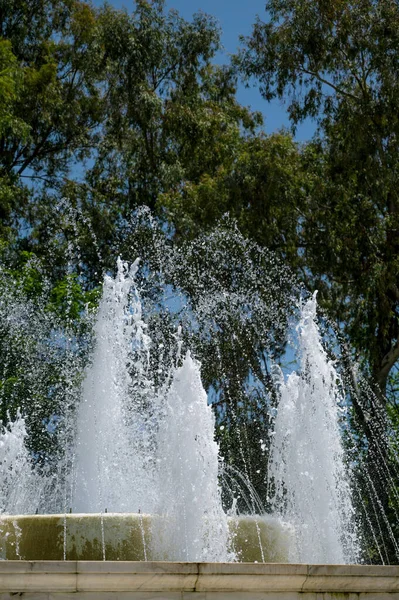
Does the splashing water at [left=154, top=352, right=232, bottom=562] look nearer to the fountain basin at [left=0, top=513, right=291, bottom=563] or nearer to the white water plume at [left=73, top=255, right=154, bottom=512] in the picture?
the fountain basin at [left=0, top=513, right=291, bottom=563]

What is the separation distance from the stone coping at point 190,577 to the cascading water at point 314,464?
12.8 ft

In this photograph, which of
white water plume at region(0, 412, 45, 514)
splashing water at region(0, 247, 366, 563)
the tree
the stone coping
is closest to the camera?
the stone coping

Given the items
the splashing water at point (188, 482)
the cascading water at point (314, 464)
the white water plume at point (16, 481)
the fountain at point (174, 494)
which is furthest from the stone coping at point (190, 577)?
the white water plume at point (16, 481)

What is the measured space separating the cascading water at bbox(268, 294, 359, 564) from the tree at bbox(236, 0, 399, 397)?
7.71 m

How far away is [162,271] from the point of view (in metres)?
20.9

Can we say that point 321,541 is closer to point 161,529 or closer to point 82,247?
point 161,529

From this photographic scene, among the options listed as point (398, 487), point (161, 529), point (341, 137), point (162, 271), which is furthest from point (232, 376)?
point (161, 529)

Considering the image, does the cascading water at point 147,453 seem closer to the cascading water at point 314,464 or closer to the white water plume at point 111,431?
the white water plume at point 111,431

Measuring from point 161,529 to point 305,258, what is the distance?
44.3 ft

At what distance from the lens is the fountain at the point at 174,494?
5.01 metres

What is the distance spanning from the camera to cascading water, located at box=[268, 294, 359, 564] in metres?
9.62

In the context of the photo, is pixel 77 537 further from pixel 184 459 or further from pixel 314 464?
pixel 314 464

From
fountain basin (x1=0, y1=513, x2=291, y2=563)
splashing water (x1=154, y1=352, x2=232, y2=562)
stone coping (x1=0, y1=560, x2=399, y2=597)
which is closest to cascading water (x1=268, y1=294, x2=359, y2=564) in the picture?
splashing water (x1=154, y1=352, x2=232, y2=562)

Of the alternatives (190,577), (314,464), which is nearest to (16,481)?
(314,464)
